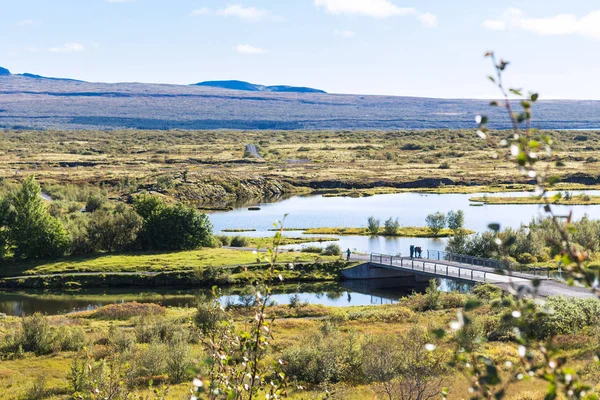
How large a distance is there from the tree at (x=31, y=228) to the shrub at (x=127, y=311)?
17.8m

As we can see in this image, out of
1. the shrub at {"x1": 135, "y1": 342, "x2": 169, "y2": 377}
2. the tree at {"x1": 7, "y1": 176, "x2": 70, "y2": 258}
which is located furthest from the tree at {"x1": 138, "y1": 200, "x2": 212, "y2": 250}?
the shrub at {"x1": 135, "y1": 342, "x2": 169, "y2": 377}

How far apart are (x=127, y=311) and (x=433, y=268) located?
838 inches

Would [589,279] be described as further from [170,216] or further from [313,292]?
[170,216]

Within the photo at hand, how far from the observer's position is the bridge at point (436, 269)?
153 ft

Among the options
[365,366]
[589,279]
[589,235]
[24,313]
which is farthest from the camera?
[589,235]

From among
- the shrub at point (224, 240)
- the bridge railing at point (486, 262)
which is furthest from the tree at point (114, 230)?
the bridge railing at point (486, 262)

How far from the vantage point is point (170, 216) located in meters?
61.2

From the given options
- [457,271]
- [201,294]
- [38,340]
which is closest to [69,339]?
[38,340]

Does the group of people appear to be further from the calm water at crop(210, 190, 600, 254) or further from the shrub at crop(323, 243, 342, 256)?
the shrub at crop(323, 243, 342, 256)

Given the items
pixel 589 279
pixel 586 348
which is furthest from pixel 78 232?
pixel 589 279

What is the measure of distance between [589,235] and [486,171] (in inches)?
2765

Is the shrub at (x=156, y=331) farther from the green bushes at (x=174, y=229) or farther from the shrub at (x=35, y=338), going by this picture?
the green bushes at (x=174, y=229)

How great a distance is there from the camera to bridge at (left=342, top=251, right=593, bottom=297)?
4669 centimetres

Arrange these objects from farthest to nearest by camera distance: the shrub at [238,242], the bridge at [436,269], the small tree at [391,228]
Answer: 1. the small tree at [391,228]
2. the shrub at [238,242]
3. the bridge at [436,269]
